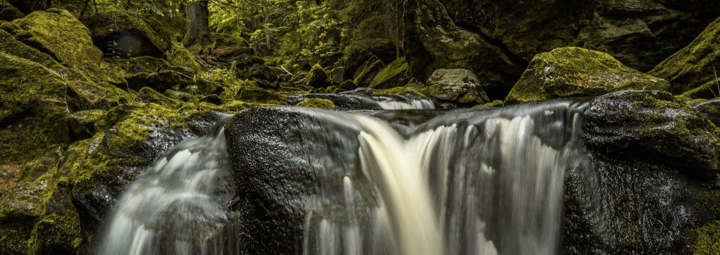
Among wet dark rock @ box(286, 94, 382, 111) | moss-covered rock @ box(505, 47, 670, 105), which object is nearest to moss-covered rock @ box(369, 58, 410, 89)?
wet dark rock @ box(286, 94, 382, 111)

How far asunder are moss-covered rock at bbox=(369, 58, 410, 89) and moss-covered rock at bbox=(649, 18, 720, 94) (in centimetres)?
725

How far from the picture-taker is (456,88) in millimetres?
8219

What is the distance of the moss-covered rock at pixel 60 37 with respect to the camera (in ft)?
18.6

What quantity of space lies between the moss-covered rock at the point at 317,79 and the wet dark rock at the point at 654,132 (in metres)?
13.2

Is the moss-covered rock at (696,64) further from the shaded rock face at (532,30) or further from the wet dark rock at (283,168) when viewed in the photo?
the wet dark rock at (283,168)

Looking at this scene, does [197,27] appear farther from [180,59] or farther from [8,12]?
[8,12]

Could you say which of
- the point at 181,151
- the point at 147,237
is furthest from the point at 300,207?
the point at 181,151

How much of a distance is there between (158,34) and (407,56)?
23.3 ft

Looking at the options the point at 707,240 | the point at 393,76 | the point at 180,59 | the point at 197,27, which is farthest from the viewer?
the point at 197,27

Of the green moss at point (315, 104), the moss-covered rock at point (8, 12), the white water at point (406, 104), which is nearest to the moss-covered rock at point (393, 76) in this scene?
the white water at point (406, 104)

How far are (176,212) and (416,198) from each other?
6.54 ft

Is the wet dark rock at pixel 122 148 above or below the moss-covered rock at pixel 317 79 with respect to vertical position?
below

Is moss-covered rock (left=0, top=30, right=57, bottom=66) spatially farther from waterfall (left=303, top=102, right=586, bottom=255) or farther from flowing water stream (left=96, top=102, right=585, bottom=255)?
waterfall (left=303, top=102, right=586, bottom=255)


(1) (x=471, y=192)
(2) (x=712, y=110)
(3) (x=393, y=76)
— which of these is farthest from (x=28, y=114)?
(3) (x=393, y=76)
